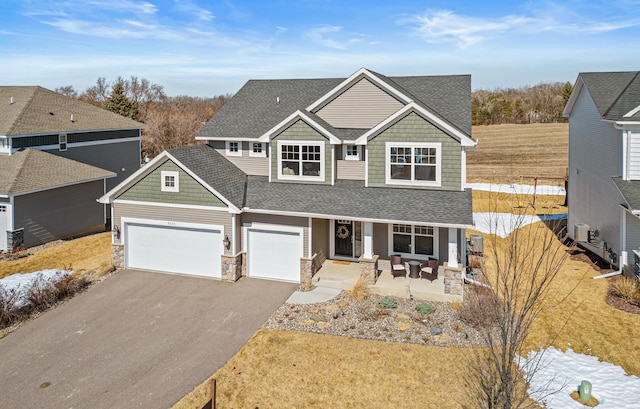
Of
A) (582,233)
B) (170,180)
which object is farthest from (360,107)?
(582,233)

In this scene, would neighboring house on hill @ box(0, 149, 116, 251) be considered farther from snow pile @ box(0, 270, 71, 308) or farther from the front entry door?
the front entry door

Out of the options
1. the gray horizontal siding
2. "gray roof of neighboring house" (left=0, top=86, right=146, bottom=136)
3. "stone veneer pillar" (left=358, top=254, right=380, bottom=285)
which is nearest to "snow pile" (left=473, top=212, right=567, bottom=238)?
the gray horizontal siding

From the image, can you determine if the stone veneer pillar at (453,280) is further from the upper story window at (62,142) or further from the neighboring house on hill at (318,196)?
the upper story window at (62,142)

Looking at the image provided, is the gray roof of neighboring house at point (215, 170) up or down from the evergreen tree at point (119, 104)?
down

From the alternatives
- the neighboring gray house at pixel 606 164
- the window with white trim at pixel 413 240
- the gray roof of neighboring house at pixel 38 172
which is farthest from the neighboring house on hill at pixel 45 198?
the neighboring gray house at pixel 606 164

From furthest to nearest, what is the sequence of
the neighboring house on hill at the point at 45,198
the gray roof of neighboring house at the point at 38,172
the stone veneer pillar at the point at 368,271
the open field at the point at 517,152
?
the open field at the point at 517,152 < the gray roof of neighboring house at the point at 38,172 < the neighboring house on hill at the point at 45,198 < the stone veneer pillar at the point at 368,271

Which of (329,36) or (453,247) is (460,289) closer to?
(453,247)
